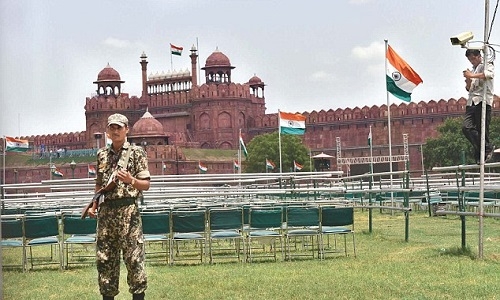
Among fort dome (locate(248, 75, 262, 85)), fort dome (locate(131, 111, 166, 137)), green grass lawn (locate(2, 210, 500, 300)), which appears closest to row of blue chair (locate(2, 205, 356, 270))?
green grass lawn (locate(2, 210, 500, 300))

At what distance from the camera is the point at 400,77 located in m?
19.5

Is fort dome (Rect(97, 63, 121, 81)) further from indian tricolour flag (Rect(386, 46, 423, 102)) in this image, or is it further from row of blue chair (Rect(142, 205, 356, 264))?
row of blue chair (Rect(142, 205, 356, 264))

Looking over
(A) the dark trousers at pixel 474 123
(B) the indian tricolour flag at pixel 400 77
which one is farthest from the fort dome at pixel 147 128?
(A) the dark trousers at pixel 474 123

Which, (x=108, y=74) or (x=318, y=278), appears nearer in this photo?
(x=318, y=278)

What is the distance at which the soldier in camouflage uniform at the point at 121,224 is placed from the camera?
5609 mm

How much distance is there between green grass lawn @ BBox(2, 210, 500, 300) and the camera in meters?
6.44

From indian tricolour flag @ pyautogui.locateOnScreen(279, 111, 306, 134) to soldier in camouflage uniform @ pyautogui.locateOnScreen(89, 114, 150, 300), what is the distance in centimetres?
2706

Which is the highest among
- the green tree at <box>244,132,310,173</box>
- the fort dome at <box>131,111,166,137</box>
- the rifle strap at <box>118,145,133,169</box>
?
the fort dome at <box>131,111,166,137</box>

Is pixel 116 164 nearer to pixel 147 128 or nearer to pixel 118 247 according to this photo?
pixel 118 247

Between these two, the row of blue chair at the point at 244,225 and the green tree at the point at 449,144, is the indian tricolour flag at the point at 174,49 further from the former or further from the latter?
the row of blue chair at the point at 244,225

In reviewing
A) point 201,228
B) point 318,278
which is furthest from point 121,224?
point 201,228

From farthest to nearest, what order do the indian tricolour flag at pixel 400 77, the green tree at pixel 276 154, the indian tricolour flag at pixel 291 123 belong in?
1. the green tree at pixel 276 154
2. the indian tricolour flag at pixel 291 123
3. the indian tricolour flag at pixel 400 77

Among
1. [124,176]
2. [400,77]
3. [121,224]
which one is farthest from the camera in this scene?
[400,77]

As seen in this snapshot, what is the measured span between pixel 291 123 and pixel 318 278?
1031 inches
